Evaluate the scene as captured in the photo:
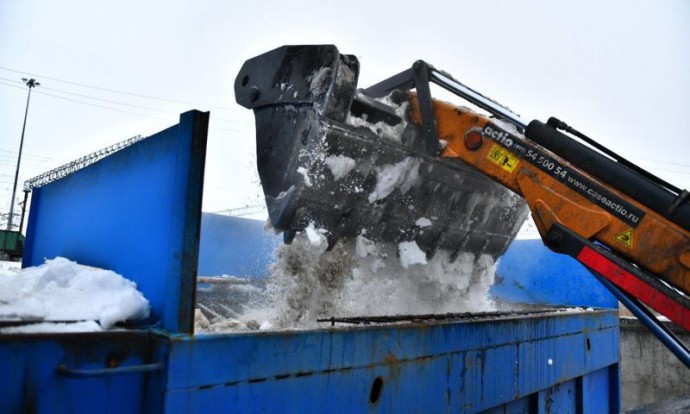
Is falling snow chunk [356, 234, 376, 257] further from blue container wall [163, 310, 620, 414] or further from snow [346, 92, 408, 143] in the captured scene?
blue container wall [163, 310, 620, 414]

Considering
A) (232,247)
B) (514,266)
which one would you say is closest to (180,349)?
(514,266)

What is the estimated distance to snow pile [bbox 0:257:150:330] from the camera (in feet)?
4.52

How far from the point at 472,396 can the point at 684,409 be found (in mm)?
1793

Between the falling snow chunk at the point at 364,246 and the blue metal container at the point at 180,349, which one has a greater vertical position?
the falling snow chunk at the point at 364,246

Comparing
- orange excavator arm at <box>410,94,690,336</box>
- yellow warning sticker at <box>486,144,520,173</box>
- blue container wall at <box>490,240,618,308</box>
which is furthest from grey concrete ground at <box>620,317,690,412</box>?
yellow warning sticker at <box>486,144,520,173</box>

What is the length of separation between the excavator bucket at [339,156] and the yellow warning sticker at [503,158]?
0.41 m

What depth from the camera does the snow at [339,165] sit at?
109 inches

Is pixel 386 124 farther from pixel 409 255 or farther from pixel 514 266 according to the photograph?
pixel 514 266

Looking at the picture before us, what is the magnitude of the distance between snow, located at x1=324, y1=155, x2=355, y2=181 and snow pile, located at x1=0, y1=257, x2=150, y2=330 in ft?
4.65

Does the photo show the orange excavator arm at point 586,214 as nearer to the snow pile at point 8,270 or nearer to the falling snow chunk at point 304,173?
the falling snow chunk at point 304,173

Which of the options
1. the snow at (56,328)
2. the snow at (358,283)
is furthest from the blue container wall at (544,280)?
the snow at (56,328)

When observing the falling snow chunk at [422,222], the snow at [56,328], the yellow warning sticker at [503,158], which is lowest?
the snow at [56,328]

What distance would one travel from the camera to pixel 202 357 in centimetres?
141

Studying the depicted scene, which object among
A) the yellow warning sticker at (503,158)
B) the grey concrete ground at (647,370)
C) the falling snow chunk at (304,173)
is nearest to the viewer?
the falling snow chunk at (304,173)
